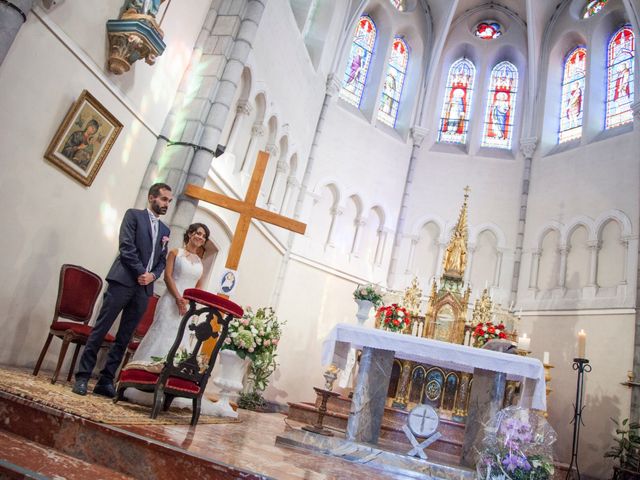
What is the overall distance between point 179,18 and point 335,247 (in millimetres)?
6827

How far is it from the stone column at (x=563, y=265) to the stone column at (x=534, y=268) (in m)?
0.57

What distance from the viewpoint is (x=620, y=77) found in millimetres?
12438

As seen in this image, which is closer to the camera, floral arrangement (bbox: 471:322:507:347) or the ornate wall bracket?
the ornate wall bracket

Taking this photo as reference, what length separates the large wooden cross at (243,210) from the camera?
6.11 m

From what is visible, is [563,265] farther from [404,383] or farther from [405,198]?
[404,383]

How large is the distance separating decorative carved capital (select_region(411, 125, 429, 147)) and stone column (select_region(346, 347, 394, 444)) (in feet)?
32.4

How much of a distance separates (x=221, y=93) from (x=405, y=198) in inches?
298

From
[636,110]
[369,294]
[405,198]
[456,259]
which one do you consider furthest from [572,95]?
[369,294]

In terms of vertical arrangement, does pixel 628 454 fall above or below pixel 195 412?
above

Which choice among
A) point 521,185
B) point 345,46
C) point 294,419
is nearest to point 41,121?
point 294,419

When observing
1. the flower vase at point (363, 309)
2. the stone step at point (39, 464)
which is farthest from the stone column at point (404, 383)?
the stone step at point (39, 464)

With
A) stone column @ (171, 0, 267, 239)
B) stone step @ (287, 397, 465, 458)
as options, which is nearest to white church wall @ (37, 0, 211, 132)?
stone column @ (171, 0, 267, 239)

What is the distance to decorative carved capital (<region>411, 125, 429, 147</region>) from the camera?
14078 millimetres

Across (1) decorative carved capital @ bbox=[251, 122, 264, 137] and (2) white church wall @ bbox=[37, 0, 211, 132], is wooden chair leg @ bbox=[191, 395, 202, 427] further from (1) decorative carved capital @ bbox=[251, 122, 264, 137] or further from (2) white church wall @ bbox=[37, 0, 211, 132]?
(1) decorative carved capital @ bbox=[251, 122, 264, 137]
